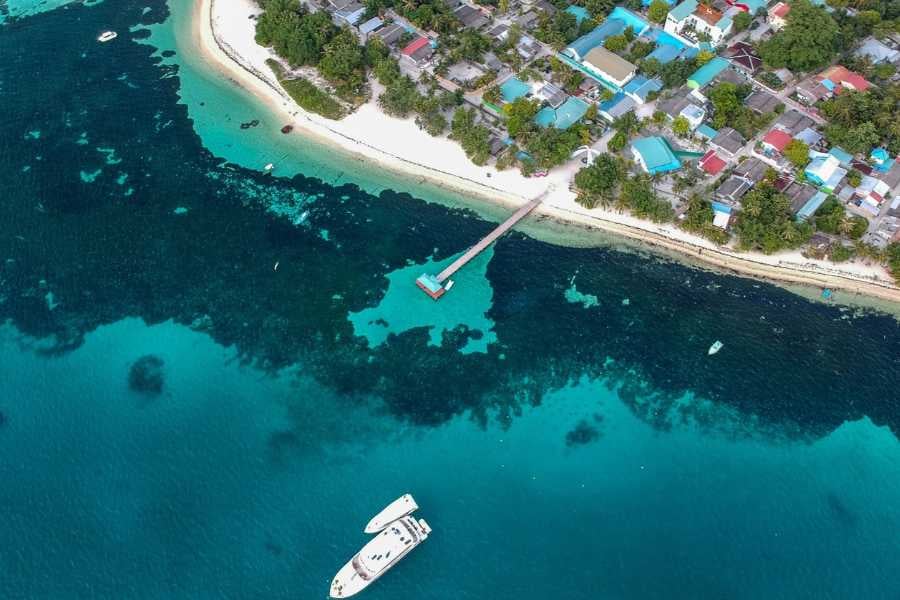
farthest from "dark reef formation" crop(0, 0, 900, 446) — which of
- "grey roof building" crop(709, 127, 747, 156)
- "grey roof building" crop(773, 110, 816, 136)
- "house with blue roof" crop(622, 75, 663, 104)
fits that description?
"house with blue roof" crop(622, 75, 663, 104)

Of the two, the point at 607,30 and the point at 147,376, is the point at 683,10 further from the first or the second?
the point at 147,376

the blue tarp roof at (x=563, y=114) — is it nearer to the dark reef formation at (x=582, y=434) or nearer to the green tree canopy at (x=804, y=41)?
the green tree canopy at (x=804, y=41)

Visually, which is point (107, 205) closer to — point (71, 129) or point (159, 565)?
point (71, 129)

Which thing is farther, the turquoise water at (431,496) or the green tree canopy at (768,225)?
the green tree canopy at (768,225)

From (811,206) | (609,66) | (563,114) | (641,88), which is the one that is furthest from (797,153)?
(563,114)

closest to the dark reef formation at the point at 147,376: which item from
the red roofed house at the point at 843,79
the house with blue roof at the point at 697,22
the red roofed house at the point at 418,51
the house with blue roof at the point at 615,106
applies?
the red roofed house at the point at 418,51

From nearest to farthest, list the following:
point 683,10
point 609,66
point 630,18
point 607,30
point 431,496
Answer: point 431,496 → point 609,66 → point 683,10 → point 607,30 → point 630,18

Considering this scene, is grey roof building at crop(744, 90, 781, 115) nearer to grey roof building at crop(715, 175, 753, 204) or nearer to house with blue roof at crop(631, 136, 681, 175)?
grey roof building at crop(715, 175, 753, 204)
